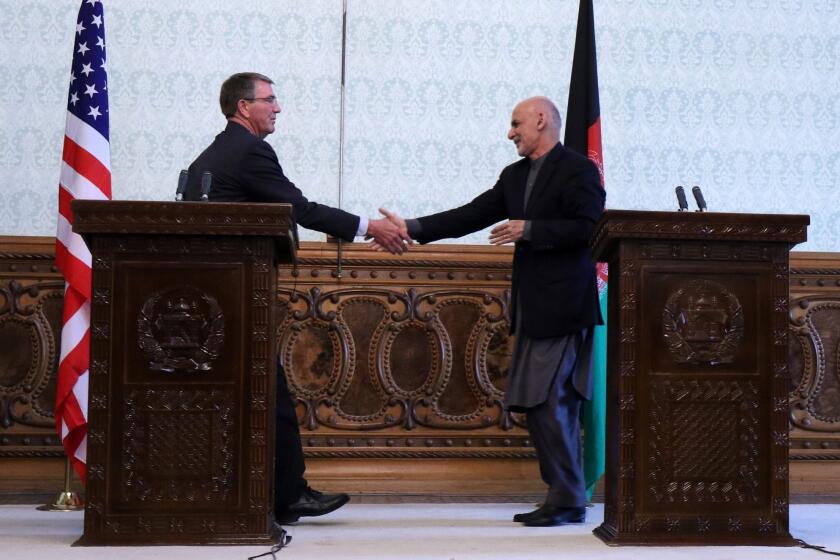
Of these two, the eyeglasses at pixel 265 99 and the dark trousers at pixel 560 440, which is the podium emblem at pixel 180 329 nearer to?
the eyeglasses at pixel 265 99

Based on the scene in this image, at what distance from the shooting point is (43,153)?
5.76m

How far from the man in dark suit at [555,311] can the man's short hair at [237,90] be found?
1.15 metres

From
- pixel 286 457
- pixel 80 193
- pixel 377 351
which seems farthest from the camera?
pixel 377 351

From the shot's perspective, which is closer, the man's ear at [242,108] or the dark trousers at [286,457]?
the dark trousers at [286,457]

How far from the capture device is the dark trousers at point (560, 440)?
14.3ft

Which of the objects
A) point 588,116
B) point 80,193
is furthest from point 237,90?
point 588,116

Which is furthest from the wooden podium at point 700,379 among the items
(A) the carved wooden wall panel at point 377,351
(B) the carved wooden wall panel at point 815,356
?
(B) the carved wooden wall panel at point 815,356

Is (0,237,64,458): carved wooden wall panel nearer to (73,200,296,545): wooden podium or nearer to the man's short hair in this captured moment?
the man's short hair

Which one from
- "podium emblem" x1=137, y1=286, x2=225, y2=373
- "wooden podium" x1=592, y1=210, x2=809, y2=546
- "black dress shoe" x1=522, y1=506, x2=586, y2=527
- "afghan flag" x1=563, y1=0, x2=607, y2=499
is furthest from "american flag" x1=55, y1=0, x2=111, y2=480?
"wooden podium" x1=592, y1=210, x2=809, y2=546

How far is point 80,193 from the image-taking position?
16.4ft

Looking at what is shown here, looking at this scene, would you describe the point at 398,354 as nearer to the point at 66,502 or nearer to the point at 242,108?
the point at 242,108

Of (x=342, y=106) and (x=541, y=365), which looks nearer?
(x=541, y=365)

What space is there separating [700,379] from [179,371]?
176 centimetres

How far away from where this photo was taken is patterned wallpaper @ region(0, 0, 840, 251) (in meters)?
5.79
